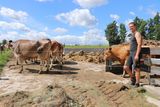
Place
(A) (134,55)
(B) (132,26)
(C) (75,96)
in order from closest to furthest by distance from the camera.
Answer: (C) (75,96), (B) (132,26), (A) (134,55)

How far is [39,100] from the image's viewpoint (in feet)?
28.3

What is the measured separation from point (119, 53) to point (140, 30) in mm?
58341

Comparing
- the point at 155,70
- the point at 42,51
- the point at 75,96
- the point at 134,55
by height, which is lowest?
the point at 75,96

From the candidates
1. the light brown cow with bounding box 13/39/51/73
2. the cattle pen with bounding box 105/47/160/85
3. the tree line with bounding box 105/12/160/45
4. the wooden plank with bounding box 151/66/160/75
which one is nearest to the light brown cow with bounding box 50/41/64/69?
the light brown cow with bounding box 13/39/51/73

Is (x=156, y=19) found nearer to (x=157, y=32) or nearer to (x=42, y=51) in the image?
(x=157, y=32)

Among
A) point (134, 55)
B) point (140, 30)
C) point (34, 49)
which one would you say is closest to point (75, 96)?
point (134, 55)

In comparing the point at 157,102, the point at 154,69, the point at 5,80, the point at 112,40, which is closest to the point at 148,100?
the point at 157,102

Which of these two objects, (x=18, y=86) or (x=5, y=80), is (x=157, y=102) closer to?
(x=18, y=86)

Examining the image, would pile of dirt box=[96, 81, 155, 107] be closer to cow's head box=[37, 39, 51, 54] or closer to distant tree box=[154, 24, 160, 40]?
cow's head box=[37, 39, 51, 54]

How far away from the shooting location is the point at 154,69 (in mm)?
11617

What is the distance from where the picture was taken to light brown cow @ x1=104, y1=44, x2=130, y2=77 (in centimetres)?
1675

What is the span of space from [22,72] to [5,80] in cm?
295

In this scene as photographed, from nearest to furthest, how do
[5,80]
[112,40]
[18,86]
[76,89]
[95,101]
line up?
[95,101], [76,89], [18,86], [5,80], [112,40]

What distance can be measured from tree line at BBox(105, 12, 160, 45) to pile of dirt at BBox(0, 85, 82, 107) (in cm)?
6442
